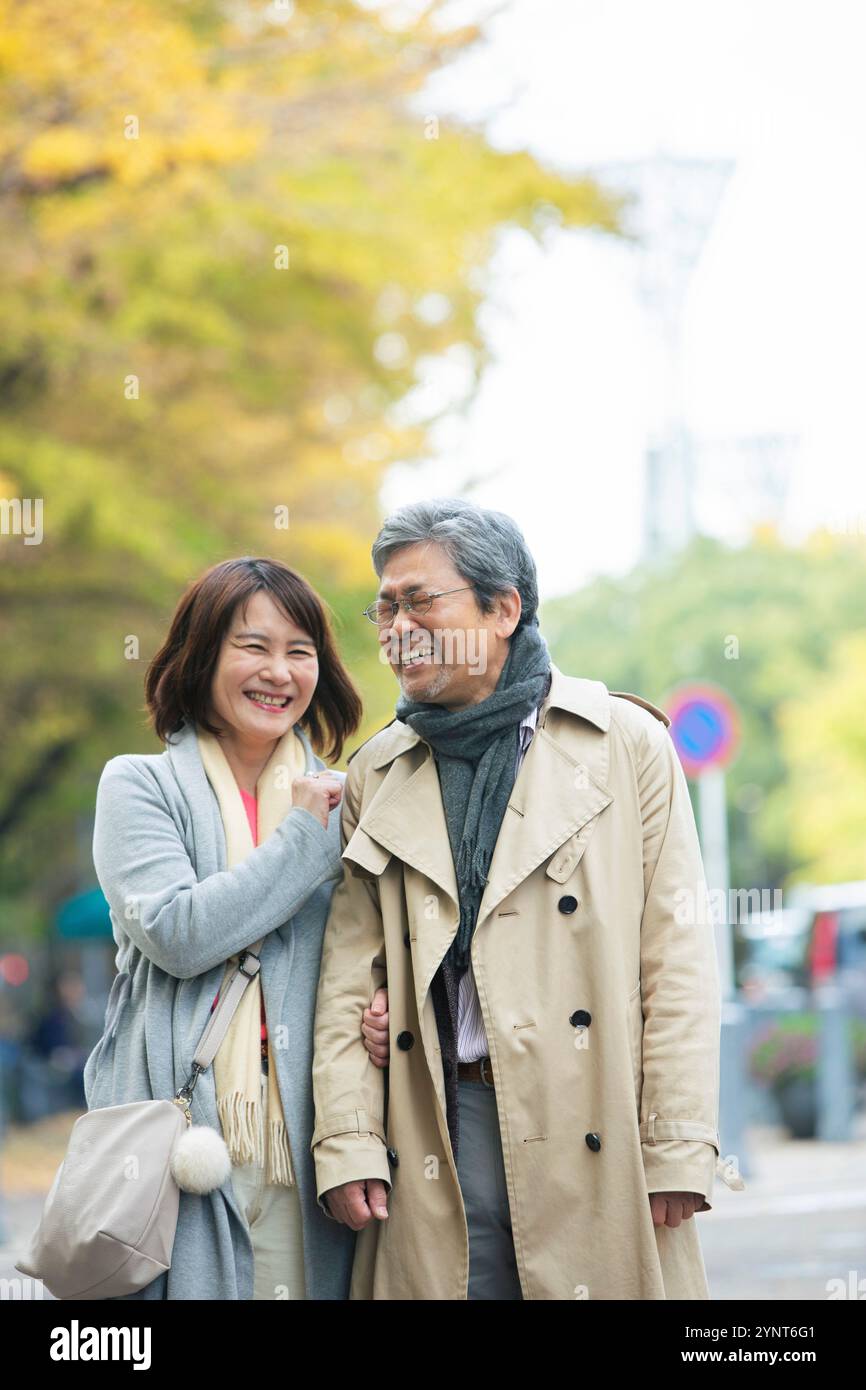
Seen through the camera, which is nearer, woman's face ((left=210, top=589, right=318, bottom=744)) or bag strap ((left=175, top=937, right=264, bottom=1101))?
bag strap ((left=175, top=937, right=264, bottom=1101))

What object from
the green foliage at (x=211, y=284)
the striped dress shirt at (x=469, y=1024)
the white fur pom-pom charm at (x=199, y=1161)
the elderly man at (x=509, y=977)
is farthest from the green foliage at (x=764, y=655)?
the white fur pom-pom charm at (x=199, y=1161)

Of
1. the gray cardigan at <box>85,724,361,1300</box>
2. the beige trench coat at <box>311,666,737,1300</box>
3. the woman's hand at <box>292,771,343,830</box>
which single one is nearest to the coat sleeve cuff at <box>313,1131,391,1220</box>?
the beige trench coat at <box>311,666,737,1300</box>

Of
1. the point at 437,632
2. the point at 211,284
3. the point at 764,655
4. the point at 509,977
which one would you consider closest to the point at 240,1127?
the point at 509,977

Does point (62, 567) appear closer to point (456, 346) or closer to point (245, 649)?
point (456, 346)

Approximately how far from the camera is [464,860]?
11.5ft

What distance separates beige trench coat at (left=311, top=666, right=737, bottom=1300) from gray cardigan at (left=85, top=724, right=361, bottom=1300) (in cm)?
7

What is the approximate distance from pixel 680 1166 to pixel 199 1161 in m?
0.92

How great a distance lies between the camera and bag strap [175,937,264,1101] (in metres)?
3.45

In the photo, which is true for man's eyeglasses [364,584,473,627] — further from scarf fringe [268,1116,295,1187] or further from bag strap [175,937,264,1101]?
scarf fringe [268,1116,295,1187]

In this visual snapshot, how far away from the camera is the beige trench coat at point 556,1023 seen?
3.35 meters

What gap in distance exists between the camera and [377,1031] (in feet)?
11.5
